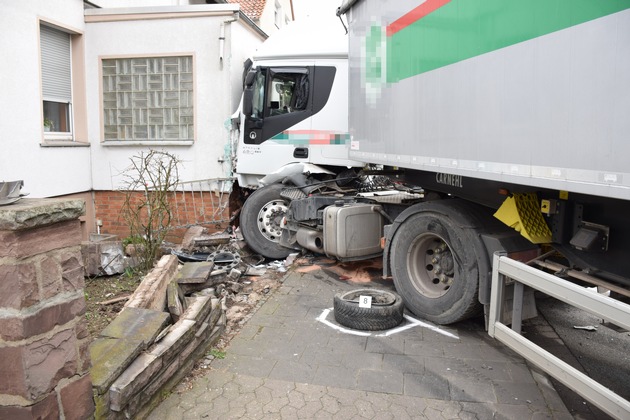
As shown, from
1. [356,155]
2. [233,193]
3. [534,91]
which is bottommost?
[233,193]

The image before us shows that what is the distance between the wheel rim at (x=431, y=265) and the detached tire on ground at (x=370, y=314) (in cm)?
33

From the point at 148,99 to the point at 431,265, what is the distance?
22.6ft

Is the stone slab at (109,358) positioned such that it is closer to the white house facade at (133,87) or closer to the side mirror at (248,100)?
the side mirror at (248,100)

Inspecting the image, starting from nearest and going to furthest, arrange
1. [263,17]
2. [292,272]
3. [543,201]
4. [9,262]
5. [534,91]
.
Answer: [9,262]
[534,91]
[543,201]
[292,272]
[263,17]

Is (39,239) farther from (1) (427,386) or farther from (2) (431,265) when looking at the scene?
(2) (431,265)

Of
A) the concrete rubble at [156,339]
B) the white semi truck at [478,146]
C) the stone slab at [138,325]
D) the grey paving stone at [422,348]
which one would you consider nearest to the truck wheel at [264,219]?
the white semi truck at [478,146]

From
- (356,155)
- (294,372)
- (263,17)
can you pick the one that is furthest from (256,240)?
(263,17)

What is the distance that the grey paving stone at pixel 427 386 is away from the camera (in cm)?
359

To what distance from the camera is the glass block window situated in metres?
9.65

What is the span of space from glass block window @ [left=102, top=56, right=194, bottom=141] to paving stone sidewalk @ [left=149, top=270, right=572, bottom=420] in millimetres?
5760

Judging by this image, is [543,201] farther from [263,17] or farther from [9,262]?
[263,17]

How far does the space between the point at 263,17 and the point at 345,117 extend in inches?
572

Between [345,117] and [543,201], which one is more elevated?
[345,117]

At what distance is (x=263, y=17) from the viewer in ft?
67.8
